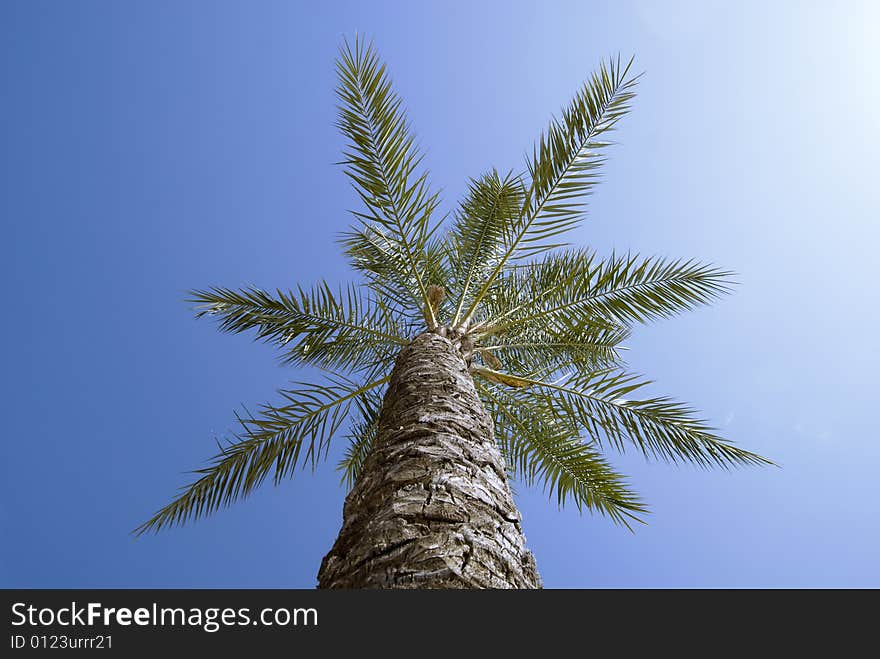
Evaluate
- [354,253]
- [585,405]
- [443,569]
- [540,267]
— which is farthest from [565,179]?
[443,569]

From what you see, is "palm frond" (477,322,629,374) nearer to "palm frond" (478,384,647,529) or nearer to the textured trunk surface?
"palm frond" (478,384,647,529)

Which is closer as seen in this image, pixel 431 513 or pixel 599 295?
pixel 431 513

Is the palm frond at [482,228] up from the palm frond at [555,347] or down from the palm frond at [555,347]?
up

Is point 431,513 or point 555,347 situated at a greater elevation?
point 555,347

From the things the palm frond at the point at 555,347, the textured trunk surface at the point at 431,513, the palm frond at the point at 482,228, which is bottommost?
the textured trunk surface at the point at 431,513

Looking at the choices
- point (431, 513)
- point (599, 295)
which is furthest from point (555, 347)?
point (431, 513)

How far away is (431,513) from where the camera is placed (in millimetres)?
2344

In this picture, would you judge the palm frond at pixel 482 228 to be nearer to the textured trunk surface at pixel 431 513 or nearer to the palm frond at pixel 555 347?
the palm frond at pixel 555 347

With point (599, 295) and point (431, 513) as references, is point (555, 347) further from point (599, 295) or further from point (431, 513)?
point (431, 513)

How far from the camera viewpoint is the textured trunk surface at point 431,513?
6.63ft

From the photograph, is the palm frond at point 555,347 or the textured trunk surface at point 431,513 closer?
the textured trunk surface at point 431,513

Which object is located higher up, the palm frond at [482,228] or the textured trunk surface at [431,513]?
the palm frond at [482,228]

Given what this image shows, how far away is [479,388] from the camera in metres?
6.70
